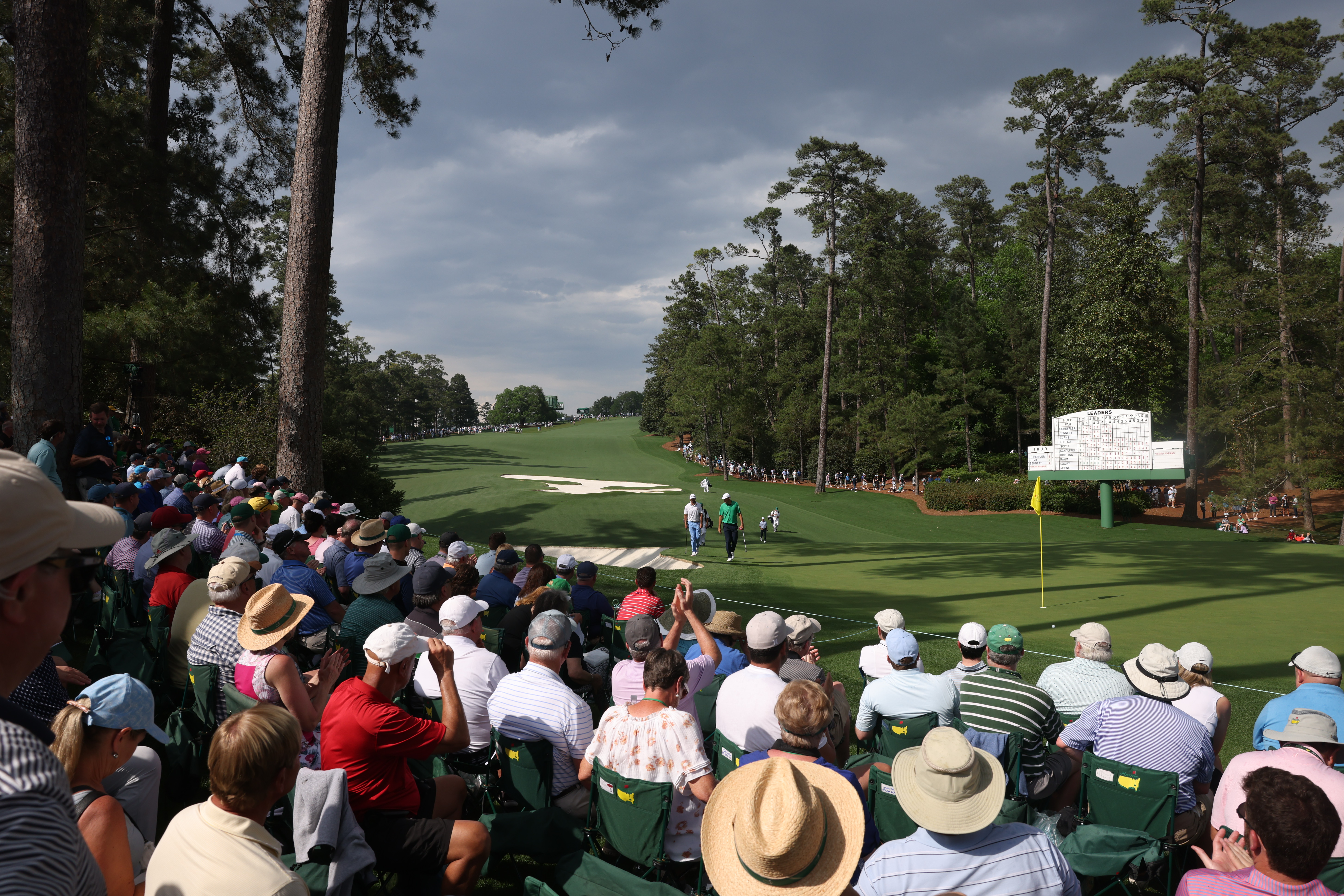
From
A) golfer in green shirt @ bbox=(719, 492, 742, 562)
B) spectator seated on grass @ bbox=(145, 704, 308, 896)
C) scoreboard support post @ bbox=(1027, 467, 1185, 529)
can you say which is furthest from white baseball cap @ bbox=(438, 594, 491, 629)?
scoreboard support post @ bbox=(1027, 467, 1185, 529)

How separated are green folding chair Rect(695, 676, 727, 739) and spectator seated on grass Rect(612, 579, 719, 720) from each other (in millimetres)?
33

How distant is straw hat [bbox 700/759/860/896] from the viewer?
7.80 feet

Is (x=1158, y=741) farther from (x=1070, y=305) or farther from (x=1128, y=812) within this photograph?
(x=1070, y=305)

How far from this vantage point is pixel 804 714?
3.31m

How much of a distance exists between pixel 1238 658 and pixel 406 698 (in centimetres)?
985

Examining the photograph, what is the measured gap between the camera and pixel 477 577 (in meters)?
6.88

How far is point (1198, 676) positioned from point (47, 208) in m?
12.3

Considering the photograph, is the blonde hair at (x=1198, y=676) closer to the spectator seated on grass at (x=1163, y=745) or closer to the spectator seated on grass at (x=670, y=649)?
the spectator seated on grass at (x=1163, y=745)

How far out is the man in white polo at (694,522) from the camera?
1828 centimetres

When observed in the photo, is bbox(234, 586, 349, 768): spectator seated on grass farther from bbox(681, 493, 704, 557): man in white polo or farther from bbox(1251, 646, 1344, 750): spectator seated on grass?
bbox(681, 493, 704, 557): man in white polo

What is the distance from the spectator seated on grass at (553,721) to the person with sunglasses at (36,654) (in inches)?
114

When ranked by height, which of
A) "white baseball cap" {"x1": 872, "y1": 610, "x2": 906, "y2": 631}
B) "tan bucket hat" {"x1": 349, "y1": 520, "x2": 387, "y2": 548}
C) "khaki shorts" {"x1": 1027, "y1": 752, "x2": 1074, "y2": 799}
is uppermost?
"tan bucket hat" {"x1": 349, "y1": 520, "x2": 387, "y2": 548}

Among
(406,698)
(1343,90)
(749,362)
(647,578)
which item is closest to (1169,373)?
(1343,90)

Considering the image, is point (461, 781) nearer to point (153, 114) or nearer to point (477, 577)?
point (477, 577)
